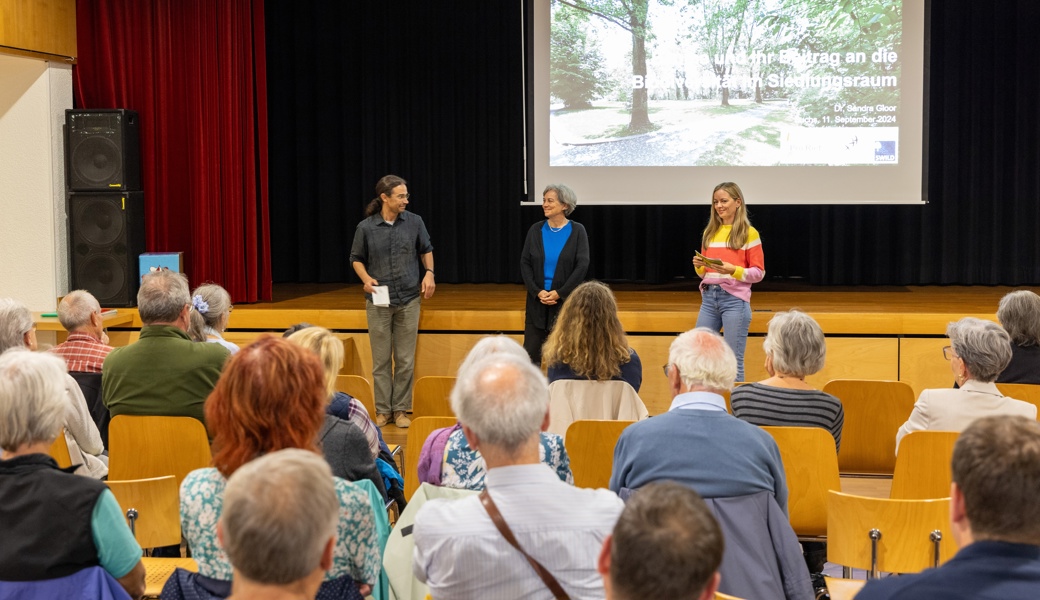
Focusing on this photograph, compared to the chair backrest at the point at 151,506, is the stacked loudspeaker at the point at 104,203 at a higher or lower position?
higher

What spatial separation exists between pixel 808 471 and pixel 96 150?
5.57 m

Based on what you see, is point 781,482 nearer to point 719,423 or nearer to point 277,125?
point 719,423

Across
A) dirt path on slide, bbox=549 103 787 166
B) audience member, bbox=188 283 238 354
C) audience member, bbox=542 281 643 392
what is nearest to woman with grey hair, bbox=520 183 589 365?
dirt path on slide, bbox=549 103 787 166

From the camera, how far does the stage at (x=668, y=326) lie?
7012 mm

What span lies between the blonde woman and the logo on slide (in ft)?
6.08

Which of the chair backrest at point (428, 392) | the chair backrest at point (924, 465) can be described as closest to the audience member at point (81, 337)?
the chair backrest at point (428, 392)

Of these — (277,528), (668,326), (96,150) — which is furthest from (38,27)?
(277,528)

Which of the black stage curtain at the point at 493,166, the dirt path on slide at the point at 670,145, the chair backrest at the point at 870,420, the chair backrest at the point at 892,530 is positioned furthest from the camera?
the black stage curtain at the point at 493,166

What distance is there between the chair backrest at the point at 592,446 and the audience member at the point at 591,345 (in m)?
0.62

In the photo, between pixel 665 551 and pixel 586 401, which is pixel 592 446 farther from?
pixel 665 551

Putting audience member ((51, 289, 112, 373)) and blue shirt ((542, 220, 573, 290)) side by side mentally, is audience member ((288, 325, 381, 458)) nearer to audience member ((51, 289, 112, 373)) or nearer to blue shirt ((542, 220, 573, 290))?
audience member ((51, 289, 112, 373))

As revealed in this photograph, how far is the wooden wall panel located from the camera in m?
6.59

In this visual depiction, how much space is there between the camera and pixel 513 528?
2.03 metres

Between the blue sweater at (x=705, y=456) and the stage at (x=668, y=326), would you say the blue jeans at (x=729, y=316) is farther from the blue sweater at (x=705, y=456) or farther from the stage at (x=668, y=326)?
the blue sweater at (x=705, y=456)
